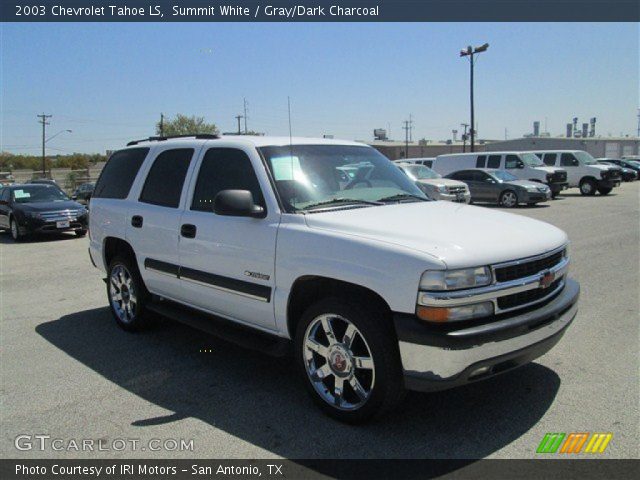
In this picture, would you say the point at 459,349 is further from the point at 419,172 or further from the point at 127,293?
the point at 419,172

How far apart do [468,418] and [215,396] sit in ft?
5.99

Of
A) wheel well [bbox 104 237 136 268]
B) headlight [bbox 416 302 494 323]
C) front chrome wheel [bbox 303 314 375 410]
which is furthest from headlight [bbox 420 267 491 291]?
wheel well [bbox 104 237 136 268]

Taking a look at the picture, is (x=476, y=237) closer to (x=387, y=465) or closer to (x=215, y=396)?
(x=387, y=465)

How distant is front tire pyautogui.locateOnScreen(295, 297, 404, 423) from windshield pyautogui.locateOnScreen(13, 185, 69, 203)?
14.1 m

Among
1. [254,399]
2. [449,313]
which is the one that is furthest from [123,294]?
[449,313]

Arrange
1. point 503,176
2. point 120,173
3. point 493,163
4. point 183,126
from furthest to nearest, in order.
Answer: point 183,126 < point 493,163 < point 503,176 < point 120,173

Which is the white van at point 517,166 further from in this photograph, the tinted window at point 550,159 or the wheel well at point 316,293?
the wheel well at point 316,293

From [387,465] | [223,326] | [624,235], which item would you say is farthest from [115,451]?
[624,235]

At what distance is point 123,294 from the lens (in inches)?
229

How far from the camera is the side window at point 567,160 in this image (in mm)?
25594

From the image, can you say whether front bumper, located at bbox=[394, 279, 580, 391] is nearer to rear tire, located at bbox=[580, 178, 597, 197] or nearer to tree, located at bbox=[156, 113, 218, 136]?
rear tire, located at bbox=[580, 178, 597, 197]

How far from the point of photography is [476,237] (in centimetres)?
337

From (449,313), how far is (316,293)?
104 centimetres

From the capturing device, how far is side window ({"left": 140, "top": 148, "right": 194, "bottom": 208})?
4.95 meters
